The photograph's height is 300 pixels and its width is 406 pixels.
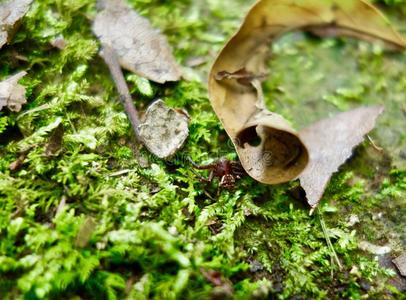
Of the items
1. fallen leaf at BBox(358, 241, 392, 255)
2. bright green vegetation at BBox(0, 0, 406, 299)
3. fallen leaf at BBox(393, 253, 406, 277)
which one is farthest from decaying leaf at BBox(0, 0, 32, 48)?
fallen leaf at BBox(393, 253, 406, 277)

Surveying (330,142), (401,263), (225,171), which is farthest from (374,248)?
(225,171)

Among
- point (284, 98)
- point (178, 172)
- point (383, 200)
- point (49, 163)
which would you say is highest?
point (49, 163)

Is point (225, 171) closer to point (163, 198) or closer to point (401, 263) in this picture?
point (163, 198)

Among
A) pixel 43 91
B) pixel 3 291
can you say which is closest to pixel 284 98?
pixel 43 91

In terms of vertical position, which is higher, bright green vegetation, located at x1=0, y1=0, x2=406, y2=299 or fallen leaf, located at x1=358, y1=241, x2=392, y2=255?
bright green vegetation, located at x1=0, y1=0, x2=406, y2=299

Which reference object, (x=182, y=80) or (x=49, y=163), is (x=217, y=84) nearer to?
(x=182, y=80)

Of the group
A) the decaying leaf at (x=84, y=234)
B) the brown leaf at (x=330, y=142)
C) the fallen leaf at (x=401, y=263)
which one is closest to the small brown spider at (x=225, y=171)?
the brown leaf at (x=330, y=142)

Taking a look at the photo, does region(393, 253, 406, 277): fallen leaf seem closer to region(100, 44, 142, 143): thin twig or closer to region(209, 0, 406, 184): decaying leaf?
region(209, 0, 406, 184): decaying leaf
